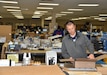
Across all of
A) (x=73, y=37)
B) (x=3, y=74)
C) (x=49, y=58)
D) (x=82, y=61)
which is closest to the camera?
(x=3, y=74)

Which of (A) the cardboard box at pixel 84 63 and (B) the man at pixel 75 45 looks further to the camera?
(B) the man at pixel 75 45

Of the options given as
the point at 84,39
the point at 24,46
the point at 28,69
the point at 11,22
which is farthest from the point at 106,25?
the point at 28,69

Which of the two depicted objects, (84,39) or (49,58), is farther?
(84,39)

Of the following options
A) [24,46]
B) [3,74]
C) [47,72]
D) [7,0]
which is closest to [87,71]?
[47,72]

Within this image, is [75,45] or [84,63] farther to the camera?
[75,45]

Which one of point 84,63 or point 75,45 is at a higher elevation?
point 75,45

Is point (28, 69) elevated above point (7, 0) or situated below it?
below

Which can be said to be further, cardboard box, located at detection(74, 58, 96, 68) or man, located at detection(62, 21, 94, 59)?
man, located at detection(62, 21, 94, 59)

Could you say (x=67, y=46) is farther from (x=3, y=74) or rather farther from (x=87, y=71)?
(x=3, y=74)

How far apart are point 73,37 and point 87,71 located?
1.15 metres

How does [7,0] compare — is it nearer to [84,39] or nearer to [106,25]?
[84,39]

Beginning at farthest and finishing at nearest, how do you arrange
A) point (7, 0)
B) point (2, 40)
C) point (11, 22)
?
point (11, 22) < point (7, 0) < point (2, 40)

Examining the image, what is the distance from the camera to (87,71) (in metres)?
2.20

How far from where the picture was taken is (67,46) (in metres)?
3.32
